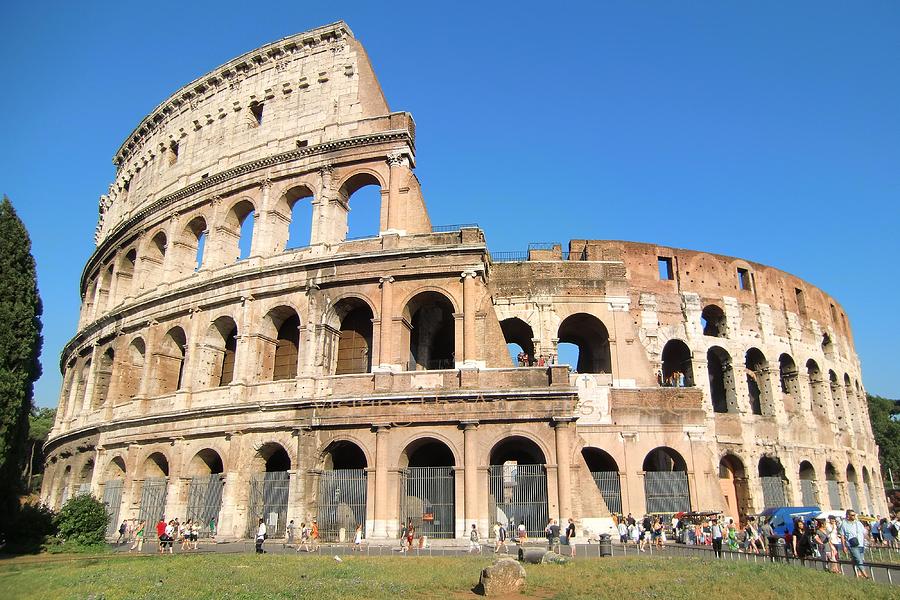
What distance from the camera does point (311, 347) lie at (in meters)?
20.1

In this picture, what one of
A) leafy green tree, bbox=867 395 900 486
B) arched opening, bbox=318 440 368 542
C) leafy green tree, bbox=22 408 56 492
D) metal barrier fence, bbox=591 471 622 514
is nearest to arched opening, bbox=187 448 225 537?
arched opening, bbox=318 440 368 542

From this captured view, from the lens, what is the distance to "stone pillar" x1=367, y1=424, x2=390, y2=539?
58.0 ft

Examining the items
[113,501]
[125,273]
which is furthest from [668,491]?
[125,273]

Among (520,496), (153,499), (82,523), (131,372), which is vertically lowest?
(82,523)

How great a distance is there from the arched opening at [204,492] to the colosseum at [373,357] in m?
0.09

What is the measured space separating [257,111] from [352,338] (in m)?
10.7

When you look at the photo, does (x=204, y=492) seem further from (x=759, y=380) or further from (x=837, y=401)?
(x=837, y=401)

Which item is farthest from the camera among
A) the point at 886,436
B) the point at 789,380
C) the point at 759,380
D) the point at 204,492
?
the point at 886,436

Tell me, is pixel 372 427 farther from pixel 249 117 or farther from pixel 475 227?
pixel 249 117

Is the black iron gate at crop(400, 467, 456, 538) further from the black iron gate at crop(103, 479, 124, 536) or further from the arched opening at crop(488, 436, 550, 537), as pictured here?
the black iron gate at crop(103, 479, 124, 536)

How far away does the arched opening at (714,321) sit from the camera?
1089 inches

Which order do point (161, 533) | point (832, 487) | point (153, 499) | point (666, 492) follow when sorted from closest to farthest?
point (161, 533) → point (153, 499) → point (666, 492) → point (832, 487)

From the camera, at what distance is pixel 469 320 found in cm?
1927

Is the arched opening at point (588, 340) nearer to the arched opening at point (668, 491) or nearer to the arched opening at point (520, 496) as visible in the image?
the arched opening at point (668, 491)
